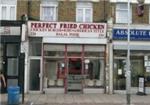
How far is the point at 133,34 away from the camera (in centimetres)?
2664

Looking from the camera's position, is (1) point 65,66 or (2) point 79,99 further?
(1) point 65,66

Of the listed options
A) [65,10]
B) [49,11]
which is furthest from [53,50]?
[65,10]

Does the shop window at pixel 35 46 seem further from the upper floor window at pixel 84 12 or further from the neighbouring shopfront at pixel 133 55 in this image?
the neighbouring shopfront at pixel 133 55

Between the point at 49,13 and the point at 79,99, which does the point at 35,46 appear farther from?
the point at 79,99

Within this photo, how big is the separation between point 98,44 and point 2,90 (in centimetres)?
682

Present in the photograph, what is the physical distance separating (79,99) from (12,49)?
6250 millimetres

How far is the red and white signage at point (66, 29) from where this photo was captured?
26391 mm

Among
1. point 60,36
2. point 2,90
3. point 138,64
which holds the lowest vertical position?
point 2,90

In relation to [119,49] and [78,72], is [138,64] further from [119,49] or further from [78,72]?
[78,72]

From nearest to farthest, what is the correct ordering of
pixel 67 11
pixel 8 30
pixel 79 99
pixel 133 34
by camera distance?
1. pixel 79 99
2. pixel 8 30
3. pixel 133 34
4. pixel 67 11

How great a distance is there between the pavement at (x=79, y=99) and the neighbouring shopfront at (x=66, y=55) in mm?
1182

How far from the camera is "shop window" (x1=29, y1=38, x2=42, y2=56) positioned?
26562mm

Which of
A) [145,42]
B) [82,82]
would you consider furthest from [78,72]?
[145,42]

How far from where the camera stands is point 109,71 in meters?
26.8
